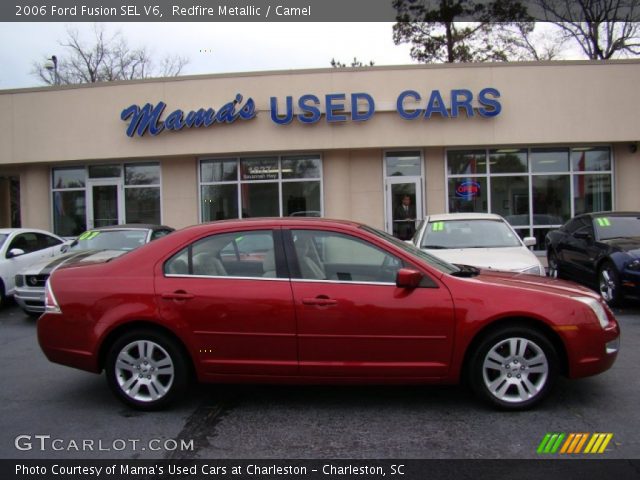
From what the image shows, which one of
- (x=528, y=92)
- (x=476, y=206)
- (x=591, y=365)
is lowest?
(x=591, y=365)

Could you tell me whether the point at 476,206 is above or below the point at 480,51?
below

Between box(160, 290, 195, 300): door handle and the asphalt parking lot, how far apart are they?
3.06 ft

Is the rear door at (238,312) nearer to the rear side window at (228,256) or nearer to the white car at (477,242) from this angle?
the rear side window at (228,256)

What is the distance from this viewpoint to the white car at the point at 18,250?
9625mm

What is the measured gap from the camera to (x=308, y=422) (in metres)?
4.21

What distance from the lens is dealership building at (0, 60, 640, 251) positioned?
1409cm

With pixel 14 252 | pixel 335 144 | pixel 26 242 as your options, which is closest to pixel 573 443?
pixel 14 252

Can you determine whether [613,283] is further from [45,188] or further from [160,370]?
Result: [45,188]

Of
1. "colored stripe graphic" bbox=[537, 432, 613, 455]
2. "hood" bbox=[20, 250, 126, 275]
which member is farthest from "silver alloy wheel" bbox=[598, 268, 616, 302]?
"hood" bbox=[20, 250, 126, 275]

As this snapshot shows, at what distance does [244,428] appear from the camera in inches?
162

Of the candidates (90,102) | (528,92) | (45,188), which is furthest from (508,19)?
(45,188)

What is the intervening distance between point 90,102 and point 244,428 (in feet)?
44.0

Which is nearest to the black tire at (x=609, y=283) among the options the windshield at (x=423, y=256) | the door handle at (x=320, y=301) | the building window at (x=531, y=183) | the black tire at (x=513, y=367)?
the windshield at (x=423, y=256)

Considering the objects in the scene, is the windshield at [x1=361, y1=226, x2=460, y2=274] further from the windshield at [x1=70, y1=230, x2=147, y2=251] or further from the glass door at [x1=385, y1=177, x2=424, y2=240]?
the glass door at [x1=385, y1=177, x2=424, y2=240]
